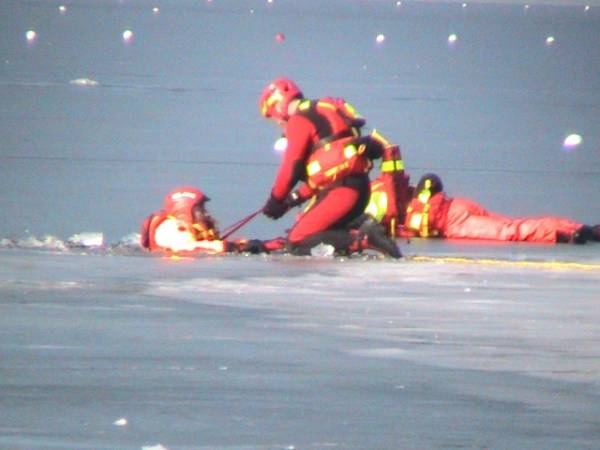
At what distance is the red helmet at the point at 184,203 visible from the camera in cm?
1702

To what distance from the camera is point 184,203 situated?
17.0 metres

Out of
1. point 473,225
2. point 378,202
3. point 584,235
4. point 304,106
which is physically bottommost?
point 584,235

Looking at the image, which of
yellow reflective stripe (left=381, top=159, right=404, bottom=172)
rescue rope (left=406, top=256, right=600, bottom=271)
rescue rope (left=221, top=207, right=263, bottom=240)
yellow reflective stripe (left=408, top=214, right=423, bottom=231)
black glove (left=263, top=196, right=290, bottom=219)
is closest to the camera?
rescue rope (left=406, top=256, right=600, bottom=271)

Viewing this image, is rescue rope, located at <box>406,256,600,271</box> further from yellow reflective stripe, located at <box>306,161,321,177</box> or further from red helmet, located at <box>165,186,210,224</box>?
red helmet, located at <box>165,186,210,224</box>

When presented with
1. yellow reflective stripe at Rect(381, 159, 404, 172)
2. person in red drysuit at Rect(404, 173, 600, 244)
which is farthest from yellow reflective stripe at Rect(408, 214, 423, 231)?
yellow reflective stripe at Rect(381, 159, 404, 172)

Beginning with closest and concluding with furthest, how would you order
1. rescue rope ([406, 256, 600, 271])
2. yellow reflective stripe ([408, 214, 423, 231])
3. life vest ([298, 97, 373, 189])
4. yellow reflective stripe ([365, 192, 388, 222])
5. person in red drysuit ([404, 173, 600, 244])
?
rescue rope ([406, 256, 600, 271]) → life vest ([298, 97, 373, 189]) → yellow reflective stripe ([365, 192, 388, 222]) → person in red drysuit ([404, 173, 600, 244]) → yellow reflective stripe ([408, 214, 423, 231])

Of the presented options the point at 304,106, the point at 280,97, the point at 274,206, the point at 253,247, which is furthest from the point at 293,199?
the point at 280,97

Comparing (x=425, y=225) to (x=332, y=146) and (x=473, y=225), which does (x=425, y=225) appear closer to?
(x=473, y=225)

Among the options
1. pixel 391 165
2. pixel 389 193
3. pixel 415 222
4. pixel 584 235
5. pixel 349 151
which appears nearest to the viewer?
pixel 349 151

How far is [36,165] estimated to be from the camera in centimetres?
2673

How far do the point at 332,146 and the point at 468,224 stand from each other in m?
3.30

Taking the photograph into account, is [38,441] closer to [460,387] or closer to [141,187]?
[460,387]

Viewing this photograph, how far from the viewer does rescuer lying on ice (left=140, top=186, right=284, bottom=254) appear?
17.1 meters

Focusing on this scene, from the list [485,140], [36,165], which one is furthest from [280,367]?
[485,140]
